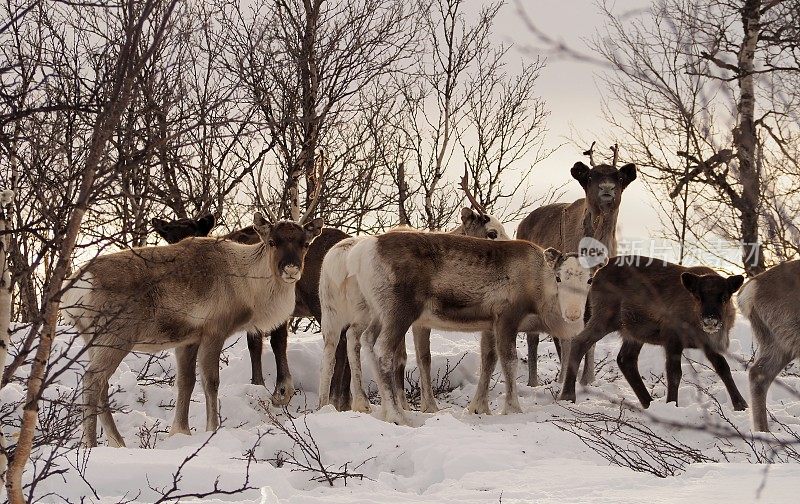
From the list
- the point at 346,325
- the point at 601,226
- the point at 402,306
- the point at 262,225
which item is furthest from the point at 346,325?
the point at 601,226

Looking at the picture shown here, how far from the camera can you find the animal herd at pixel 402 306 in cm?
880

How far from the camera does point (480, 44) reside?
71.1 feet

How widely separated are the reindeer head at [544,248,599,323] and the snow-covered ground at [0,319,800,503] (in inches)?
36.1

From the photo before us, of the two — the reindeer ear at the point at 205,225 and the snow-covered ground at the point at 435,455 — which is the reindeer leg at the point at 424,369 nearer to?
the snow-covered ground at the point at 435,455

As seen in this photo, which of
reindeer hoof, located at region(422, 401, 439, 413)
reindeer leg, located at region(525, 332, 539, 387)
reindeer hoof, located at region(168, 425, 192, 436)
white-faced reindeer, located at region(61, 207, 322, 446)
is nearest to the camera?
white-faced reindeer, located at region(61, 207, 322, 446)

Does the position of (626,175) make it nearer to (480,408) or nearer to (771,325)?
(771,325)

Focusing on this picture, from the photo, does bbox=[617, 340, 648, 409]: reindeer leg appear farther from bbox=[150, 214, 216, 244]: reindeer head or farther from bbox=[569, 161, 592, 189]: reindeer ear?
bbox=[150, 214, 216, 244]: reindeer head

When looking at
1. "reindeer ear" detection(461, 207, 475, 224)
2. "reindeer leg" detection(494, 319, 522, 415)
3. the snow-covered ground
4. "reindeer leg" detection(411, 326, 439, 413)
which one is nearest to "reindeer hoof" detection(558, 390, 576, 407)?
the snow-covered ground

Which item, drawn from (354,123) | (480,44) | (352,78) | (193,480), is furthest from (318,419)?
(480,44)

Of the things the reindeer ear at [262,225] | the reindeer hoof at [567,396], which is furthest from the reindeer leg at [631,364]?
the reindeer ear at [262,225]

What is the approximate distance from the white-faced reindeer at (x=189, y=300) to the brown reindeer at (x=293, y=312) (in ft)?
2.78

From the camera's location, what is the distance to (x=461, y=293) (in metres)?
9.76

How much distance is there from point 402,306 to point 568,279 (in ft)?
5.85

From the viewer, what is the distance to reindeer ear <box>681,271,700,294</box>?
392 inches
